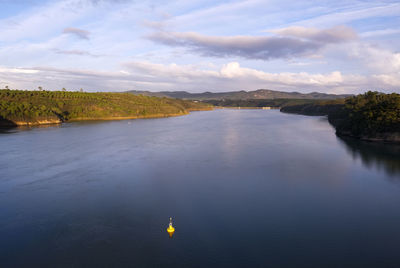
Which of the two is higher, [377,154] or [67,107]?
[67,107]

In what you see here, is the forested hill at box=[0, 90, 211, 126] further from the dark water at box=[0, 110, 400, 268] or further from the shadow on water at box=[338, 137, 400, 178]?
the shadow on water at box=[338, 137, 400, 178]

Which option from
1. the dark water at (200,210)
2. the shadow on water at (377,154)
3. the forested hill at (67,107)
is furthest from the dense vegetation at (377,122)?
the forested hill at (67,107)

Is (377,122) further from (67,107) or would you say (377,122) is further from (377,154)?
(67,107)

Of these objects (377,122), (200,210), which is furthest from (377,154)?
(200,210)

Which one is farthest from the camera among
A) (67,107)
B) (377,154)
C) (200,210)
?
(67,107)

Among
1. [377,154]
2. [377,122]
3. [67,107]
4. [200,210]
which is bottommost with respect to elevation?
[200,210]

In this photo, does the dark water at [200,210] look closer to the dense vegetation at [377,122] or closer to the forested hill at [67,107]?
the dense vegetation at [377,122]
